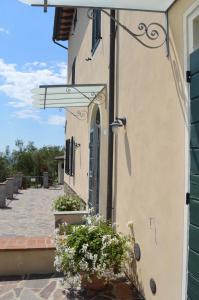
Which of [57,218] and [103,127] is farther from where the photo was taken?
[57,218]

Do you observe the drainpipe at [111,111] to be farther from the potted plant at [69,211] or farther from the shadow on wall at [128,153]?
the potted plant at [69,211]

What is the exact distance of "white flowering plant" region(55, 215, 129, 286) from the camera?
5715mm

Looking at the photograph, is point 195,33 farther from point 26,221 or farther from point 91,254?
point 26,221

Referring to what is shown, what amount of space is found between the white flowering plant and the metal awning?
12.1 ft

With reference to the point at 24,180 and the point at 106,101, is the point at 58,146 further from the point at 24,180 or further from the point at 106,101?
the point at 106,101

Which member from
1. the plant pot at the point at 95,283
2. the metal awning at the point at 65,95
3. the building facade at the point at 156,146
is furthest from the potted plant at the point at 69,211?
the plant pot at the point at 95,283

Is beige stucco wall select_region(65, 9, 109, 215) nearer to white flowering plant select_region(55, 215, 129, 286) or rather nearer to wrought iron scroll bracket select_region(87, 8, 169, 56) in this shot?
white flowering plant select_region(55, 215, 129, 286)

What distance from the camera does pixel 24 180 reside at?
122 ft

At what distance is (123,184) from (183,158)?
9.85 feet

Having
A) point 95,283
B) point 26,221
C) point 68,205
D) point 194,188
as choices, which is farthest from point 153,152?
point 26,221

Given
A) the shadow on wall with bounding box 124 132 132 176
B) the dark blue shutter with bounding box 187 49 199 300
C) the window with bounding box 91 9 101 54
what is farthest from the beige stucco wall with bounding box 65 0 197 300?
the window with bounding box 91 9 101 54

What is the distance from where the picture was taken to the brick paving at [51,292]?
229 inches

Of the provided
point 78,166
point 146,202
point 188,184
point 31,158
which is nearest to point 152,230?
point 146,202

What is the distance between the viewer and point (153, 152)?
514 centimetres
